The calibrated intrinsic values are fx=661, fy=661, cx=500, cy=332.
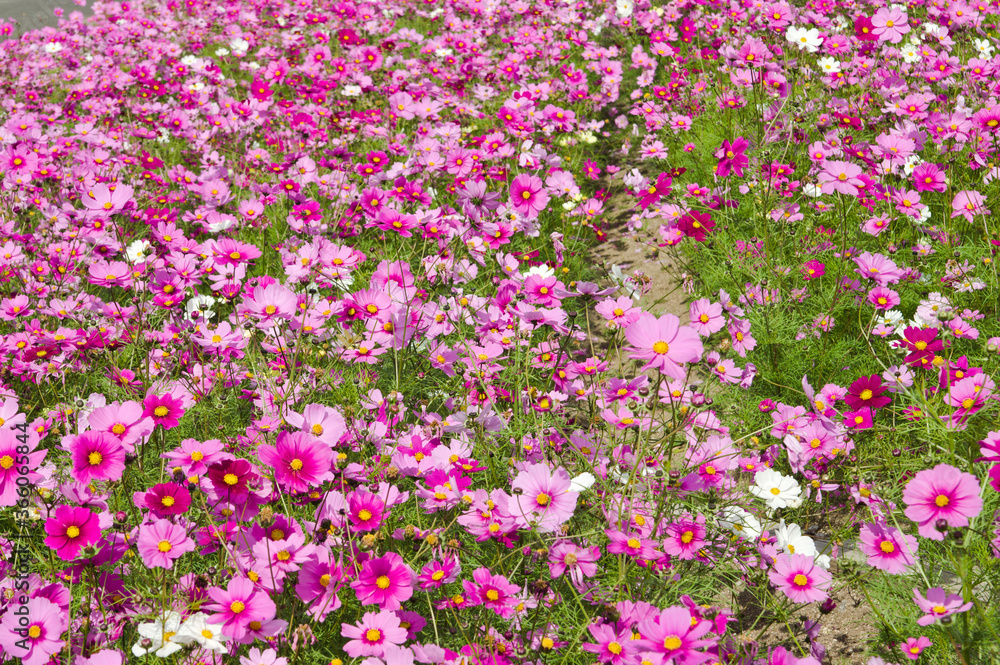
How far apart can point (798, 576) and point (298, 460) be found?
1.29 meters

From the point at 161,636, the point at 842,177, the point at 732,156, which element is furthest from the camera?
the point at 842,177

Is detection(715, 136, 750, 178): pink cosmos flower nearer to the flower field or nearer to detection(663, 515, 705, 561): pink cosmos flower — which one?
the flower field

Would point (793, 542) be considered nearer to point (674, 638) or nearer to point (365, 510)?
point (674, 638)

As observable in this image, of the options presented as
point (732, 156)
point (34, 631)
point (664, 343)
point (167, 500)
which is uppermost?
point (732, 156)

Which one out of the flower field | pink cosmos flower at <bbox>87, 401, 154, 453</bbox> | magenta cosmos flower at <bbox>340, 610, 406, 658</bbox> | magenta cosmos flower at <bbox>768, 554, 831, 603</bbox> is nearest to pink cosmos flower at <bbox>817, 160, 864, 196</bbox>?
the flower field

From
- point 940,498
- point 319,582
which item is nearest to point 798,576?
point 940,498

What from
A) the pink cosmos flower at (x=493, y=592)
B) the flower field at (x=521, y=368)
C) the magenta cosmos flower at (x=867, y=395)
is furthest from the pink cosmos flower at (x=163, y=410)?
the magenta cosmos flower at (x=867, y=395)

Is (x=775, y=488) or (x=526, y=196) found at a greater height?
(x=526, y=196)

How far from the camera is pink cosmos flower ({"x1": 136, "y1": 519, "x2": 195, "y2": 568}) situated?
1.59 m

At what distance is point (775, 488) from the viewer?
1.91 meters

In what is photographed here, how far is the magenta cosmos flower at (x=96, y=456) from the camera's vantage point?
5.35 feet

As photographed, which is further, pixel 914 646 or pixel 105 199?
pixel 105 199

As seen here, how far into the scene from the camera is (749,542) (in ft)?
6.23

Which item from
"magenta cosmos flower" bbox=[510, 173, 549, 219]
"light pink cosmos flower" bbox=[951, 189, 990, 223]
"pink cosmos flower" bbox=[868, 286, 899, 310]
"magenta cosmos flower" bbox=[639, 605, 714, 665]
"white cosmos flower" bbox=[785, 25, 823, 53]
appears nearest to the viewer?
"magenta cosmos flower" bbox=[639, 605, 714, 665]
